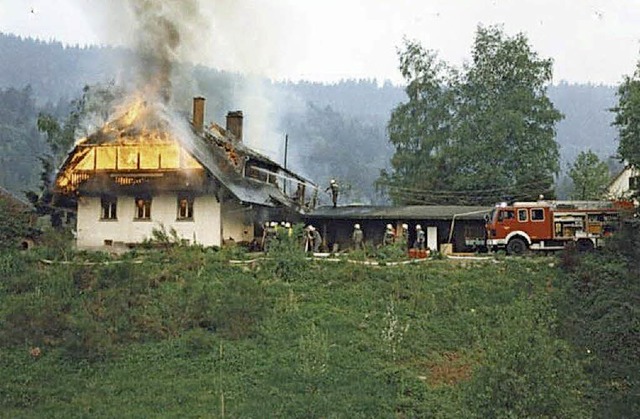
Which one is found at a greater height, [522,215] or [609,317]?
[522,215]

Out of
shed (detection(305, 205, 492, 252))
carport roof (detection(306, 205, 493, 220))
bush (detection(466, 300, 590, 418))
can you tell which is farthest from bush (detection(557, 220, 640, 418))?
carport roof (detection(306, 205, 493, 220))

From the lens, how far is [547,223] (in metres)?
32.6

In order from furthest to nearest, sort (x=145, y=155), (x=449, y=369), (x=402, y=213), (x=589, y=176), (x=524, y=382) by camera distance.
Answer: (x=589, y=176)
(x=402, y=213)
(x=145, y=155)
(x=449, y=369)
(x=524, y=382)

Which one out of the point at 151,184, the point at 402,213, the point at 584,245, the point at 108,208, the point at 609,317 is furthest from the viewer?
the point at 402,213

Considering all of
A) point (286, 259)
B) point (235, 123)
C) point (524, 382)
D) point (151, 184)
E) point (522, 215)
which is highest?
point (235, 123)

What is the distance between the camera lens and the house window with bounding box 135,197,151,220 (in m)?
36.3

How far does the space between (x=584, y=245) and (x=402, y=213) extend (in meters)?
11.4

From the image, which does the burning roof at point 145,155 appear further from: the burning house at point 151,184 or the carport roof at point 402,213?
the carport roof at point 402,213

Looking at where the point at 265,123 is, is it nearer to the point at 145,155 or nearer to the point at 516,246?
the point at 145,155

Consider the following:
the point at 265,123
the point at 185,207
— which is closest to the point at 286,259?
the point at 185,207

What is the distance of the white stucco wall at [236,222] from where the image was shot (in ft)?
118

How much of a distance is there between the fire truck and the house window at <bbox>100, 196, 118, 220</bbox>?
724 inches

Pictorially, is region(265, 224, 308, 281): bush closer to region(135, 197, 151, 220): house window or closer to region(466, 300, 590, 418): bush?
region(135, 197, 151, 220): house window

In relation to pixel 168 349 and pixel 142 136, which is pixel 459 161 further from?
pixel 168 349
